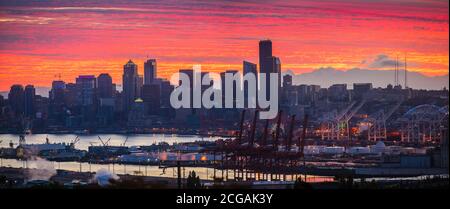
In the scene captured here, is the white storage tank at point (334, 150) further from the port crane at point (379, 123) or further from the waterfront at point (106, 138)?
the waterfront at point (106, 138)

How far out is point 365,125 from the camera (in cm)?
3306

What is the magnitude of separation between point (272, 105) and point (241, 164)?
9388mm

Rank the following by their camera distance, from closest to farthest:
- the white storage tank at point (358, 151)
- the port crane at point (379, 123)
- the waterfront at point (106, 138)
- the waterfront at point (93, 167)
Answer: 1. the waterfront at point (93, 167)
2. the white storage tank at point (358, 151)
3. the port crane at point (379, 123)
4. the waterfront at point (106, 138)

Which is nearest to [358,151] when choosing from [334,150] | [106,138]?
[334,150]

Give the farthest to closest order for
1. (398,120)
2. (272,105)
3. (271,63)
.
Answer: (398,120), (272,105), (271,63)

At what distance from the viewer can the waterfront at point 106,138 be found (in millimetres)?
32872

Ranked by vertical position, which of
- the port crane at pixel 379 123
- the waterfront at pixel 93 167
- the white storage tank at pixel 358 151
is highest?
the port crane at pixel 379 123

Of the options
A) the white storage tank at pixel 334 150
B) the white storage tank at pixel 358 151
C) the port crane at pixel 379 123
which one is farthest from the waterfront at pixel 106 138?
the white storage tank at pixel 358 151

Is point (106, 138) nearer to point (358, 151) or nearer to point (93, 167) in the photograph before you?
point (358, 151)

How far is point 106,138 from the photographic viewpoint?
36.8 meters

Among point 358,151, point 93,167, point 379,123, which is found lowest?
point 93,167

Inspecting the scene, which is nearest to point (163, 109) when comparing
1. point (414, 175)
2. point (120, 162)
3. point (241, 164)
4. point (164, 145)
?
point (164, 145)
